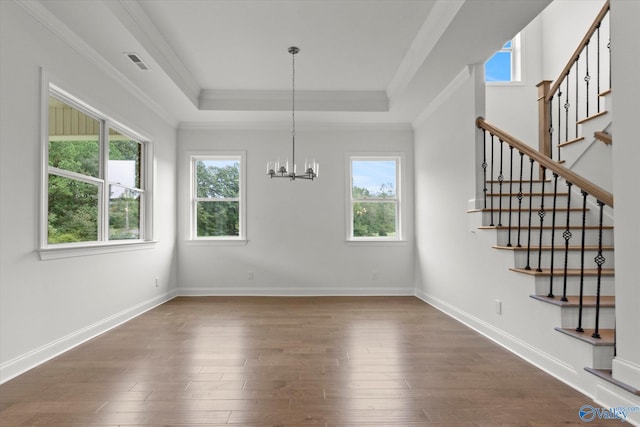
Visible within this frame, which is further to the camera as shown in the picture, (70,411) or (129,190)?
(129,190)

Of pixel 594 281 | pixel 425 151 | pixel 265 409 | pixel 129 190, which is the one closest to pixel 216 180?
pixel 129 190

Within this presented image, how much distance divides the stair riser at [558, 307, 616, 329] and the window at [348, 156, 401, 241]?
3.61 m

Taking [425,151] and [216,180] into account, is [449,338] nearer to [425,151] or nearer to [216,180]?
[425,151]

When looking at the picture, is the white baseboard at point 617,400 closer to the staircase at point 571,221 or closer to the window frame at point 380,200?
the staircase at point 571,221

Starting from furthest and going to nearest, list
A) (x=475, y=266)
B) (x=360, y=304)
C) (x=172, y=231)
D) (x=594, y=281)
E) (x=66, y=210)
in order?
(x=172, y=231)
(x=360, y=304)
(x=475, y=266)
(x=66, y=210)
(x=594, y=281)

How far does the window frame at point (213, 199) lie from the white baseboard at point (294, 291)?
75cm

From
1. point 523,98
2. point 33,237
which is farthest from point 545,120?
point 33,237

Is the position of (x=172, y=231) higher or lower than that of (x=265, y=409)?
higher

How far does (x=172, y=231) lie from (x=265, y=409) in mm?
4245

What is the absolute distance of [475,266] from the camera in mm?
3932

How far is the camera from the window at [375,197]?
20.4 feet

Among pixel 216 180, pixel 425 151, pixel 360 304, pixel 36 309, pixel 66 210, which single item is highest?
pixel 425 151

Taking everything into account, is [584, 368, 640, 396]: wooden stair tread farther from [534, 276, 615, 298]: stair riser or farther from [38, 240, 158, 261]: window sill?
[38, 240, 158, 261]: window sill

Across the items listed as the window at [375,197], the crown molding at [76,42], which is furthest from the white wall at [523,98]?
the crown molding at [76,42]
